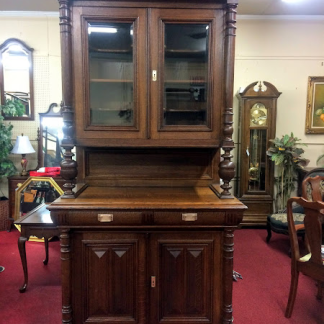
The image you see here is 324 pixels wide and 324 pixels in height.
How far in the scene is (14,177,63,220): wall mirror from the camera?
11.8ft

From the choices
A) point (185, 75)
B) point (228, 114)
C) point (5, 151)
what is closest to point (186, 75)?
point (185, 75)

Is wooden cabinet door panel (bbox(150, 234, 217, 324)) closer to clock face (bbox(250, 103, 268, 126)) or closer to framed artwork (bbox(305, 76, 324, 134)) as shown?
clock face (bbox(250, 103, 268, 126))

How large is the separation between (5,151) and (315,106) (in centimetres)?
398

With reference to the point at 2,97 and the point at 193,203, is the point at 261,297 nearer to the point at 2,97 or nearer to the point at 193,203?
the point at 193,203

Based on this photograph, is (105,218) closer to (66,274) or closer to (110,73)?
(66,274)

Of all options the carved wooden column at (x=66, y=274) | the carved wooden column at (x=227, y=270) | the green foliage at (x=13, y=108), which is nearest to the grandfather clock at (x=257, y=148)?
the carved wooden column at (x=227, y=270)

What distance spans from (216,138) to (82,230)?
1001 millimetres

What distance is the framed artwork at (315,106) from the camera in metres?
3.90

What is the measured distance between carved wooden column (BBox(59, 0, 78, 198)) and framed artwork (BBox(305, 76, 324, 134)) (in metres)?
3.31

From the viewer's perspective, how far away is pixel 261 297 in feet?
7.88

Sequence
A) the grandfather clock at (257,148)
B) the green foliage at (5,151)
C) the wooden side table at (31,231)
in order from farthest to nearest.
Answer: the grandfather clock at (257,148), the green foliage at (5,151), the wooden side table at (31,231)

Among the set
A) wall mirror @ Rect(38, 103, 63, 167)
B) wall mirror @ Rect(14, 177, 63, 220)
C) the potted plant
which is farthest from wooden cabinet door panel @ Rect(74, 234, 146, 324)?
the potted plant

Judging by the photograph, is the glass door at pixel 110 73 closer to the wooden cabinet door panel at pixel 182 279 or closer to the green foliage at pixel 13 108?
the wooden cabinet door panel at pixel 182 279

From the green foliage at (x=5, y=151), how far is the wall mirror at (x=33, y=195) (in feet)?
0.88
